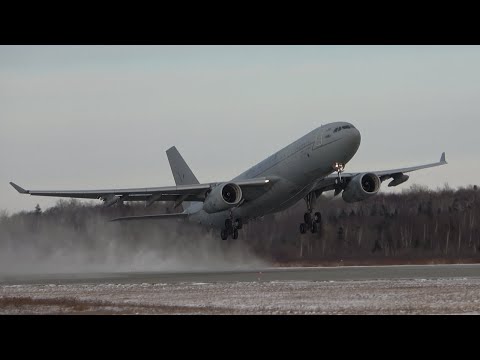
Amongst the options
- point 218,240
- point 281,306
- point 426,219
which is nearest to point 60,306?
point 281,306

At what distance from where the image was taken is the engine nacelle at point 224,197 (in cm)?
4567

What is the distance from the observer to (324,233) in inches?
2357

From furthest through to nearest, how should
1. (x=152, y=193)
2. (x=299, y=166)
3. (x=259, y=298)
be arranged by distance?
(x=152, y=193), (x=299, y=166), (x=259, y=298)

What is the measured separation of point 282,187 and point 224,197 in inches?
142

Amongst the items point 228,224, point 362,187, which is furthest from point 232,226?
point 362,187

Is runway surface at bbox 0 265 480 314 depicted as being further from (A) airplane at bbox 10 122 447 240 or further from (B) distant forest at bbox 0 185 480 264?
(B) distant forest at bbox 0 185 480 264

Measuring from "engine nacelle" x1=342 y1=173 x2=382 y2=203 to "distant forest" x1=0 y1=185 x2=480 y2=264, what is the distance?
277 inches

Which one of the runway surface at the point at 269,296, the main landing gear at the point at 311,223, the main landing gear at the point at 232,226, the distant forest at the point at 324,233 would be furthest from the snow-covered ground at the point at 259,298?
the distant forest at the point at 324,233

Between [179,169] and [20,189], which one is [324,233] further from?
[20,189]

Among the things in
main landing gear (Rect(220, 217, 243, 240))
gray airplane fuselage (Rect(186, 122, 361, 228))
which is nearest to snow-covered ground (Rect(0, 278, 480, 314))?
gray airplane fuselage (Rect(186, 122, 361, 228))

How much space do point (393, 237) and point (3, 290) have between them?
30.4 m

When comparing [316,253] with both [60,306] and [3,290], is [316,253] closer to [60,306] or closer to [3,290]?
[3,290]

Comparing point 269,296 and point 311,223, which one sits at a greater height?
point 311,223

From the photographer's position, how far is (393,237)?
2266 inches
